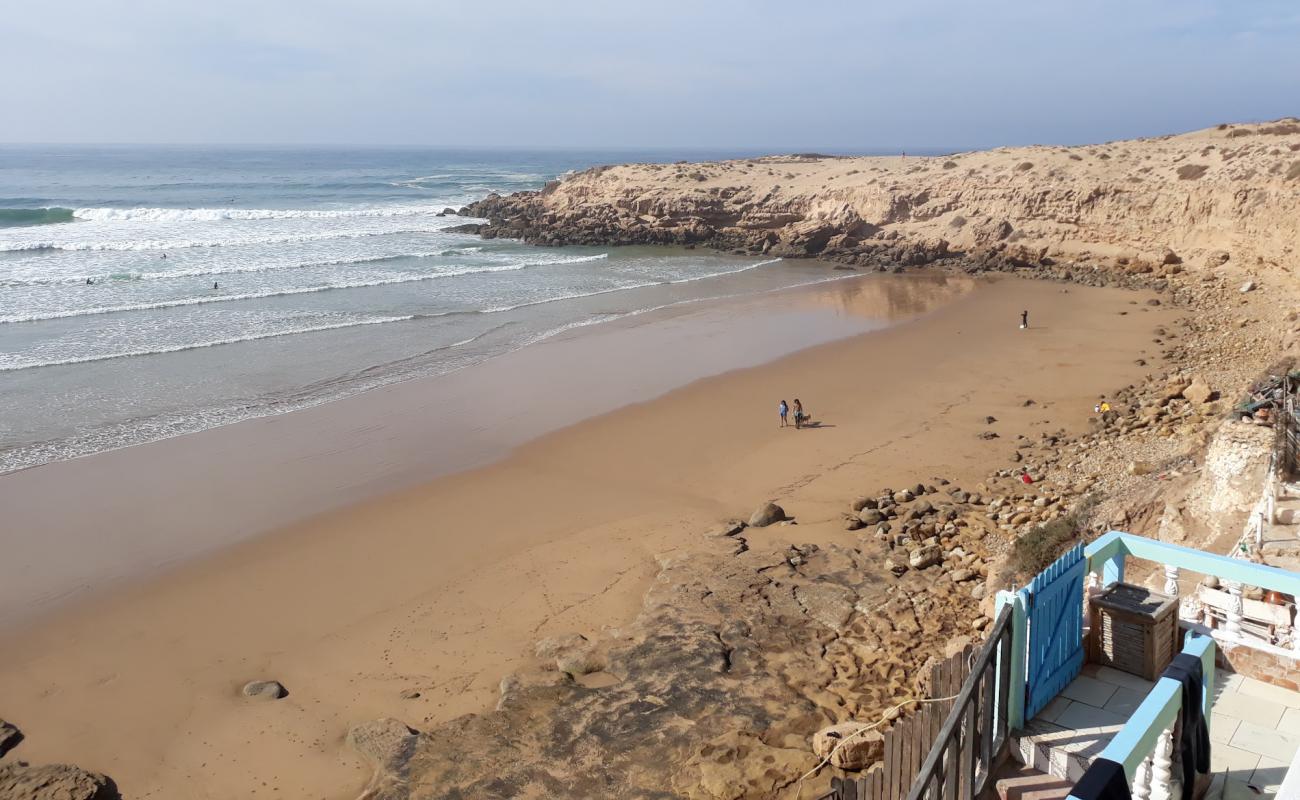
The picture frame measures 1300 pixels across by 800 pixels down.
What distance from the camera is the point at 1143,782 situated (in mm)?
4398

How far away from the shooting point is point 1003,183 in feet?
132

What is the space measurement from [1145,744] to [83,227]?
5783 cm

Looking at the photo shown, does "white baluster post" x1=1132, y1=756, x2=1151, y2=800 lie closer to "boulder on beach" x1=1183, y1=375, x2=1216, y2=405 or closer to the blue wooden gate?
the blue wooden gate

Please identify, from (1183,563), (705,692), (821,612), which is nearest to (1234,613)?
(1183,563)

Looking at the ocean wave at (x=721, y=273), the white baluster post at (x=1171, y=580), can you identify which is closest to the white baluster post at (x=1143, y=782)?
the white baluster post at (x=1171, y=580)

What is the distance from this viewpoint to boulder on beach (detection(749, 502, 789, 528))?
13.0 metres

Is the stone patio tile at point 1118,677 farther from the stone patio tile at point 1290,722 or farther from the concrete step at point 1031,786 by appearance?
the concrete step at point 1031,786

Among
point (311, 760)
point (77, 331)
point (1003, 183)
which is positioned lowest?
point (311, 760)

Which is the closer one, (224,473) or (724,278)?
(224,473)

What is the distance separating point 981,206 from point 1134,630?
125 feet

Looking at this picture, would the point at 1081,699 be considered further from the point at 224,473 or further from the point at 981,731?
the point at 224,473

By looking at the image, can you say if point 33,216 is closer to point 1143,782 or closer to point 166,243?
point 166,243

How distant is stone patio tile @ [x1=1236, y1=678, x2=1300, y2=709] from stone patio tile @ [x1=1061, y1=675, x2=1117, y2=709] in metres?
0.80

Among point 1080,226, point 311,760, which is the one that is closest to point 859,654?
point 311,760
